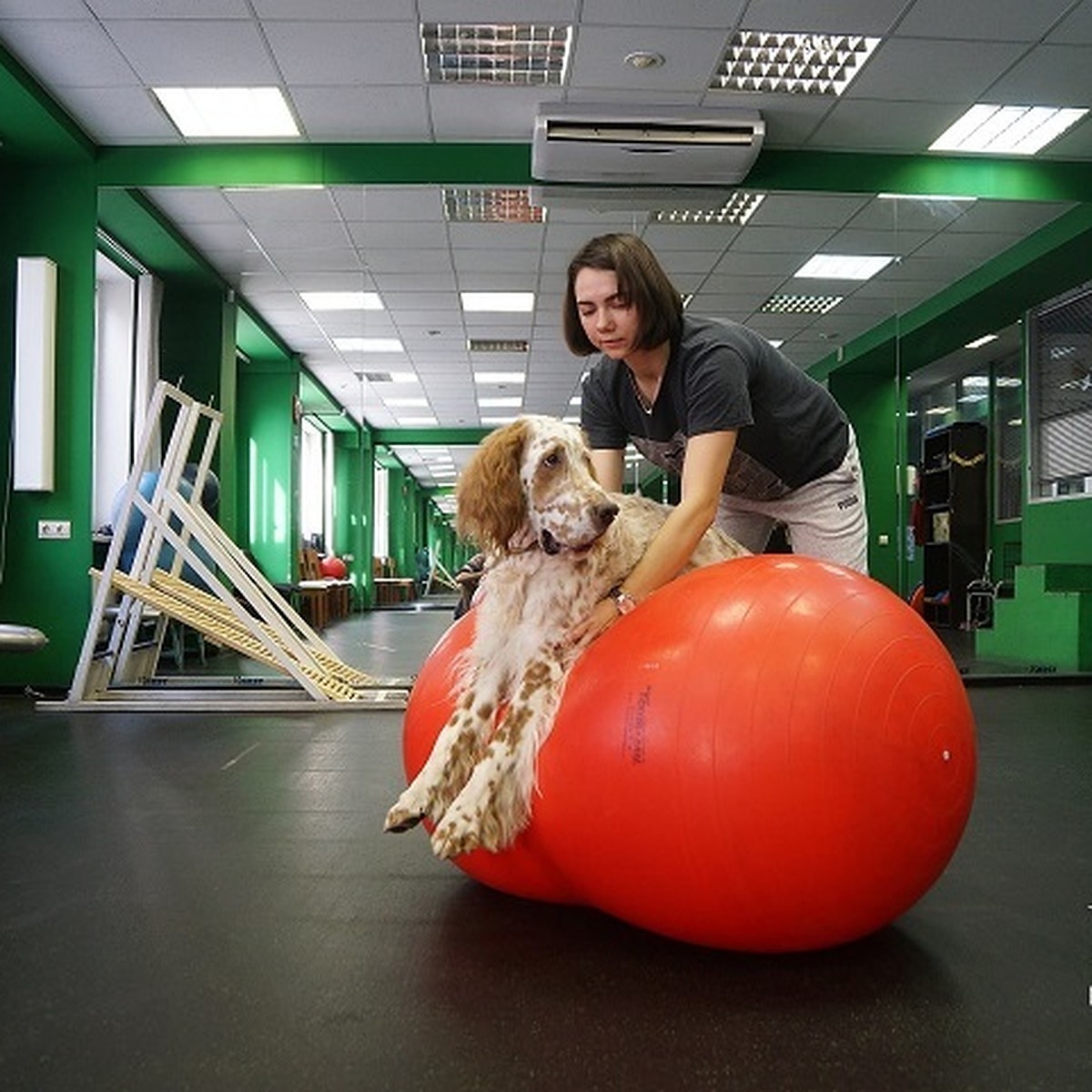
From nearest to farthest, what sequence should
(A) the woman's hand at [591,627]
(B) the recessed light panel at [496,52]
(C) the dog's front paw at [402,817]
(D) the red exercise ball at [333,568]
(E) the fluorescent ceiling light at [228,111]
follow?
1. (C) the dog's front paw at [402,817]
2. (A) the woman's hand at [591,627]
3. (B) the recessed light panel at [496,52]
4. (E) the fluorescent ceiling light at [228,111]
5. (D) the red exercise ball at [333,568]

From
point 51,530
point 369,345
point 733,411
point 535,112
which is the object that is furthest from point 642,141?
point 369,345

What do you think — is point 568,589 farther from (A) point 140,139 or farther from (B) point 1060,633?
(B) point 1060,633

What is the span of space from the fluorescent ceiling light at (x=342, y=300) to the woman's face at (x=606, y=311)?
24.0ft

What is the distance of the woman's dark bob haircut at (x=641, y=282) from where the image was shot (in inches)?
79.1

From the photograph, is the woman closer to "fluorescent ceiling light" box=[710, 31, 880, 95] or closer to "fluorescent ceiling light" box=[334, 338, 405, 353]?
"fluorescent ceiling light" box=[710, 31, 880, 95]

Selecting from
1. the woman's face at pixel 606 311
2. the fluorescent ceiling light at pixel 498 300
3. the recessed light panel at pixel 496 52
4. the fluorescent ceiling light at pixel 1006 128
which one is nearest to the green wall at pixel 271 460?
the fluorescent ceiling light at pixel 498 300

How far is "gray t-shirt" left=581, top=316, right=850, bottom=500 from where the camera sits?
6.68 feet

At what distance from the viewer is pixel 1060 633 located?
7094 millimetres

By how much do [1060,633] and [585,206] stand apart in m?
4.47

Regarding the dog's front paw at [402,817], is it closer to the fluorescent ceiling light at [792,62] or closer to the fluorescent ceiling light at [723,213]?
the fluorescent ceiling light at [792,62]

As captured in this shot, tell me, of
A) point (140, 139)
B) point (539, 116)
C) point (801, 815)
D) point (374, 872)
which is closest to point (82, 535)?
point (140, 139)

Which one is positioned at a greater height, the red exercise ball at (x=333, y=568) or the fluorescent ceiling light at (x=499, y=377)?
the fluorescent ceiling light at (x=499, y=377)

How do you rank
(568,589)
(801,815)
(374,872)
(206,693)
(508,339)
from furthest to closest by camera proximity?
(508,339) → (206,693) → (374,872) → (568,589) → (801,815)

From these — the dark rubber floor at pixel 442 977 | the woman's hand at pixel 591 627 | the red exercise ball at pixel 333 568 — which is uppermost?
the woman's hand at pixel 591 627
